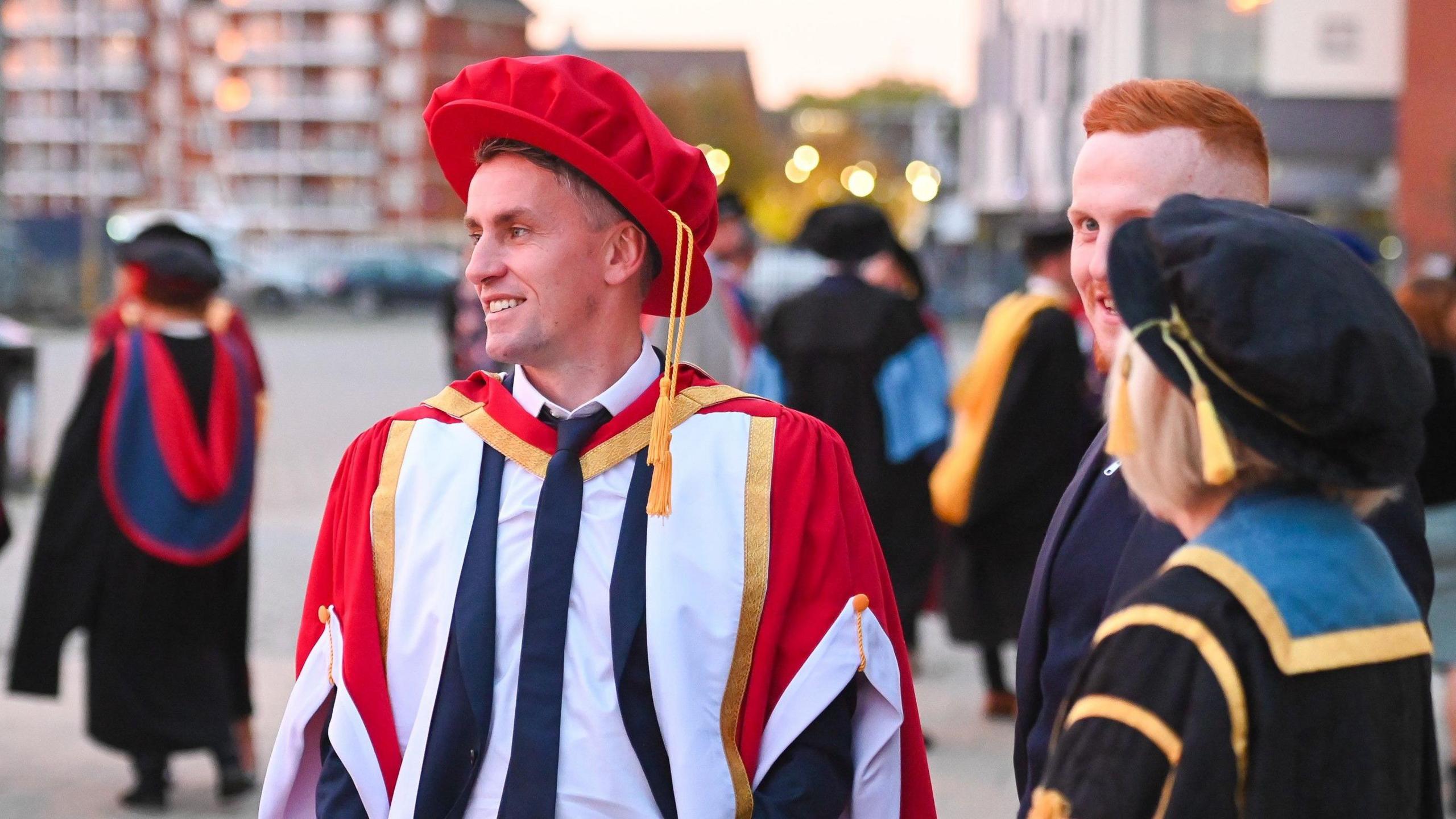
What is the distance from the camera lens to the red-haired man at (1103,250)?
2.34 meters

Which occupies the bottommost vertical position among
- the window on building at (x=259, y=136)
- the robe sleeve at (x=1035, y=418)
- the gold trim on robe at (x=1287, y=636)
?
the robe sleeve at (x=1035, y=418)

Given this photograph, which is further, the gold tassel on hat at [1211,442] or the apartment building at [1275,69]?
the apartment building at [1275,69]

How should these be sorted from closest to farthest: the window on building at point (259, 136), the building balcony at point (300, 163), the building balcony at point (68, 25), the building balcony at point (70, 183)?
the building balcony at point (68, 25) → the building balcony at point (300, 163) → the building balcony at point (70, 183) → the window on building at point (259, 136)

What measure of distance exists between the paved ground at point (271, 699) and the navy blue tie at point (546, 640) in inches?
146

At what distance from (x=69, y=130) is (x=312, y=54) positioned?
569 inches

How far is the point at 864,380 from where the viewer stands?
24.1 feet

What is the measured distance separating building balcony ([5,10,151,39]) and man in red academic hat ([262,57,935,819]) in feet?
311

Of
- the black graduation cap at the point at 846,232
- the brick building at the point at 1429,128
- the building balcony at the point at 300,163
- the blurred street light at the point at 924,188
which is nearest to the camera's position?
the black graduation cap at the point at 846,232

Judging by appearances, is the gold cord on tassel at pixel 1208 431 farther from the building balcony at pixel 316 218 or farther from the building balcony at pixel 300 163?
the building balcony at pixel 300 163

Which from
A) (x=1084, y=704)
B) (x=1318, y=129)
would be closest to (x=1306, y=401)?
(x=1084, y=704)

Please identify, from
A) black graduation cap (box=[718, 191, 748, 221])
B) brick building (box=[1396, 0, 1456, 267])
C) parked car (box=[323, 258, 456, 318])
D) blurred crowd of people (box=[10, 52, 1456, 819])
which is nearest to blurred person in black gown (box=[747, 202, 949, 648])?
black graduation cap (box=[718, 191, 748, 221])

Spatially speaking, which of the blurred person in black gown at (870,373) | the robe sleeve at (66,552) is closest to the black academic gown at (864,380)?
the blurred person in black gown at (870,373)

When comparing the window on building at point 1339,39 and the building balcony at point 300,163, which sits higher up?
the window on building at point 1339,39

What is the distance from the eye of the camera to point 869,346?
732 cm
